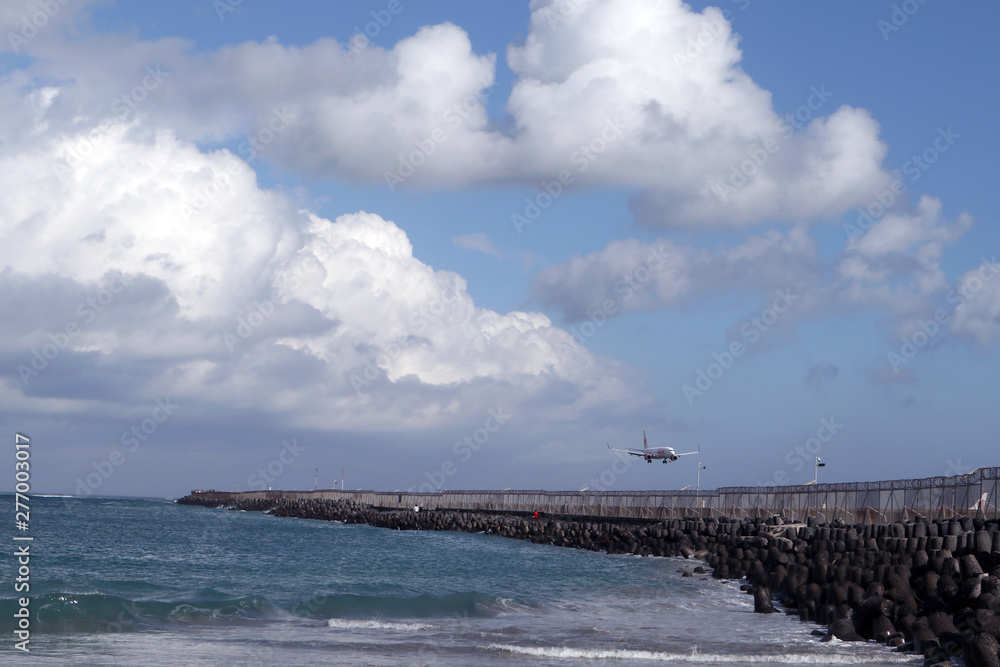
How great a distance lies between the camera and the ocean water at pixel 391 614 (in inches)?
742

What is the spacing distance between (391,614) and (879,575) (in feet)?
41.5

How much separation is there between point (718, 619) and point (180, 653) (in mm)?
13550

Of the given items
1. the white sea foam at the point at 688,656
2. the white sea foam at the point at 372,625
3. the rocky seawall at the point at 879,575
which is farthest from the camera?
the white sea foam at the point at 372,625

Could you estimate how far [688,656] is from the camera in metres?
19.1

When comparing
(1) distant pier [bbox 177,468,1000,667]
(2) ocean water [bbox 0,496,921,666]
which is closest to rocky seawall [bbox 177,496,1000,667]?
(1) distant pier [bbox 177,468,1000,667]

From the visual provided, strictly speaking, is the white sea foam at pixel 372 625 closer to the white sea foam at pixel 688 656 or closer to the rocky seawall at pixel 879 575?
the white sea foam at pixel 688 656

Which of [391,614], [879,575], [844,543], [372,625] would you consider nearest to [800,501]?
[844,543]

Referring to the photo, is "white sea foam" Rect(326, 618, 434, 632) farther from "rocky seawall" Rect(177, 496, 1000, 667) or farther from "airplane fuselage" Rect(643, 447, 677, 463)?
"airplane fuselage" Rect(643, 447, 677, 463)

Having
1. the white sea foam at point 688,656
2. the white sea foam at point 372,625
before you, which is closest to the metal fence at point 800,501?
the white sea foam at point 688,656

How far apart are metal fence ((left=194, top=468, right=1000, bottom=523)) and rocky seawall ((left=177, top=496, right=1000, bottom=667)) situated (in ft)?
9.53

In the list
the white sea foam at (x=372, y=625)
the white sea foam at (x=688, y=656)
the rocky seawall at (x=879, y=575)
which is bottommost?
the white sea foam at (x=372, y=625)

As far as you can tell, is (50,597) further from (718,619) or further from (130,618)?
(718,619)

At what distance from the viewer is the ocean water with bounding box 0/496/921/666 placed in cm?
1886

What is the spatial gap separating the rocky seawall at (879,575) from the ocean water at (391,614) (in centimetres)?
85
